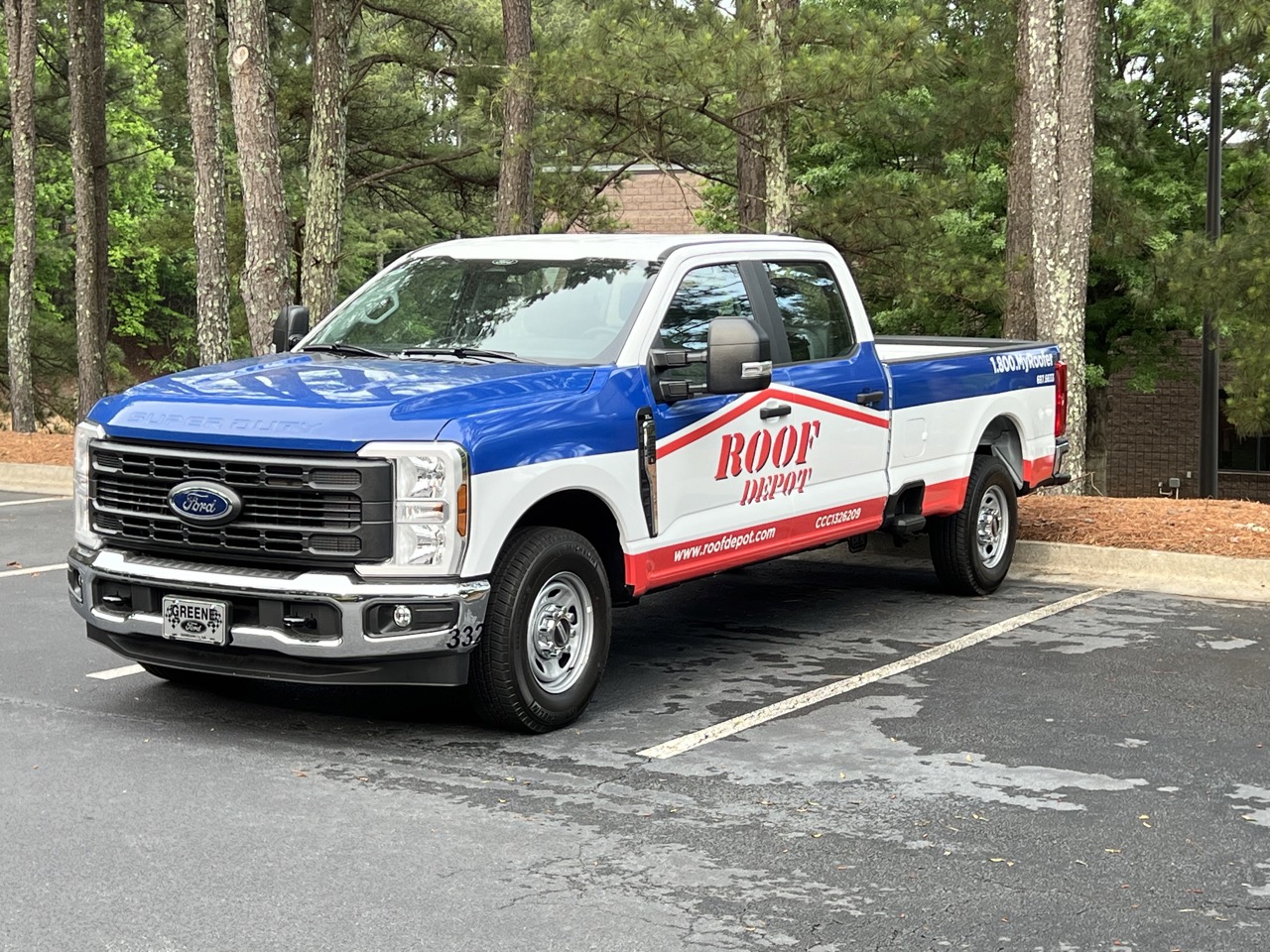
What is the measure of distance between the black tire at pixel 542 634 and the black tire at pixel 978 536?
3680 millimetres

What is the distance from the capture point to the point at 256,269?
19.2m

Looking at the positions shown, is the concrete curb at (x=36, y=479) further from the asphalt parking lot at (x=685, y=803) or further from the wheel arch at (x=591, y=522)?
the wheel arch at (x=591, y=522)

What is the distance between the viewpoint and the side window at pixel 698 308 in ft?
26.7

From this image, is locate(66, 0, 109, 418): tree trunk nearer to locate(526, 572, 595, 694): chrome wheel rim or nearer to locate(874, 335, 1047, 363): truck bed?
locate(874, 335, 1047, 363): truck bed

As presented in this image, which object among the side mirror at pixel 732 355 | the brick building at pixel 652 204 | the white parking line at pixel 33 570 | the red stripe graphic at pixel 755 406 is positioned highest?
the brick building at pixel 652 204

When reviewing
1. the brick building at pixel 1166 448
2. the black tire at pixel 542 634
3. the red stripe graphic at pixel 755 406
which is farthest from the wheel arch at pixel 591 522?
the brick building at pixel 1166 448

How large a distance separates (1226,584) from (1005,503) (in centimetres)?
156

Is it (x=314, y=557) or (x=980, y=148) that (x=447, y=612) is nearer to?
(x=314, y=557)

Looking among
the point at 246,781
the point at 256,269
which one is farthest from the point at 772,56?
the point at 246,781

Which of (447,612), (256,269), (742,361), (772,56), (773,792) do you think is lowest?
(773,792)

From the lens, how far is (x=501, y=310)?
834cm

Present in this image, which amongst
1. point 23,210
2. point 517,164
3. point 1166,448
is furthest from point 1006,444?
point 1166,448

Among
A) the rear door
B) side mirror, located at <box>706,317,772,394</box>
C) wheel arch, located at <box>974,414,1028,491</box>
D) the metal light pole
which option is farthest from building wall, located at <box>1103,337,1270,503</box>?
side mirror, located at <box>706,317,772,394</box>

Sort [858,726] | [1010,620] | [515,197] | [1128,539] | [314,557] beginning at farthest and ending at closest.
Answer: [515,197], [1128,539], [1010,620], [858,726], [314,557]
